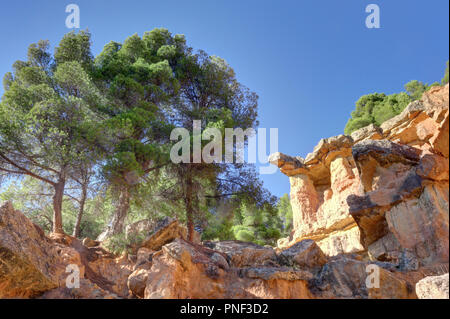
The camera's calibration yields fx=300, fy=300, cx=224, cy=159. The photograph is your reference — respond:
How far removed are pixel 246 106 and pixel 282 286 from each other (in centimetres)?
1105

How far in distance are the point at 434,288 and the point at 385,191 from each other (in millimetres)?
4040

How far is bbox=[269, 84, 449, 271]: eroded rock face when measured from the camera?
20.3 feet

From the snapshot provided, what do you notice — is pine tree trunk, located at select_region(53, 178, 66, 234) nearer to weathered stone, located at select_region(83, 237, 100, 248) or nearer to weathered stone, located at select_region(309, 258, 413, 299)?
weathered stone, located at select_region(83, 237, 100, 248)

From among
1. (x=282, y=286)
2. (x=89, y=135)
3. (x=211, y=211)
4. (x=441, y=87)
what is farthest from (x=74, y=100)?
(x=441, y=87)

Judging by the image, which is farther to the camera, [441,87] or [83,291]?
[83,291]

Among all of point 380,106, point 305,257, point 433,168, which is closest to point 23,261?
point 305,257

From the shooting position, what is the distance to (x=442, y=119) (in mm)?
4422

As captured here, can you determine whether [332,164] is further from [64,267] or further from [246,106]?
[64,267]

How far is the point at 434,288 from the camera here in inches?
186

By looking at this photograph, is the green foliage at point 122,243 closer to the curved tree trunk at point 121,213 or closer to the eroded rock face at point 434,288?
the curved tree trunk at point 121,213

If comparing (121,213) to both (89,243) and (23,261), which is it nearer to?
(89,243)

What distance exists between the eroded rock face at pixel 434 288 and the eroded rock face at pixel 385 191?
60 centimetres

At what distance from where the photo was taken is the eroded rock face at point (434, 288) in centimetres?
455


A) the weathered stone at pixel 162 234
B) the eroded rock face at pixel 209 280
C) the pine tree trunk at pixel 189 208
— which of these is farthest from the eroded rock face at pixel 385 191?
the pine tree trunk at pixel 189 208
